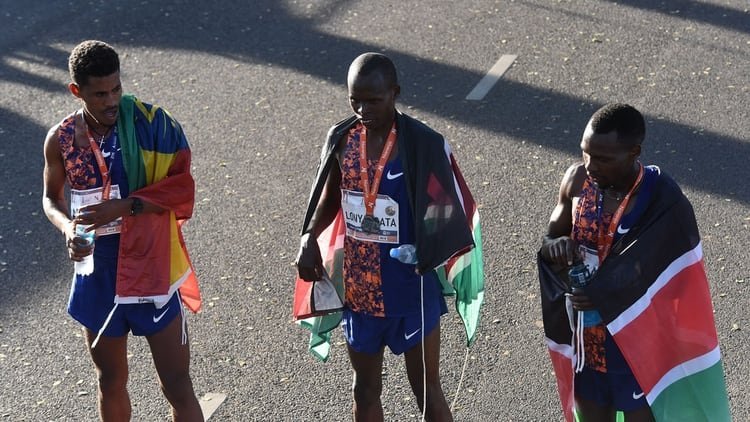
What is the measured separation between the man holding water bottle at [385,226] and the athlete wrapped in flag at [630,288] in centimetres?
51

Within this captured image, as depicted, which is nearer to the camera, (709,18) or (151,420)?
(151,420)

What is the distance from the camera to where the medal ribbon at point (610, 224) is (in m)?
4.26

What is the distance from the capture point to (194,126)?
31.2 feet

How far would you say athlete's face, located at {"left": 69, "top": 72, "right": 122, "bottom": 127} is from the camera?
4.55m

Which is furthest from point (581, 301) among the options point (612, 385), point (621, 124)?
point (621, 124)

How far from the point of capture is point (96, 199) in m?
4.71

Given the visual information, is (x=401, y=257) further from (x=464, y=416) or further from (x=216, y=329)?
(x=216, y=329)

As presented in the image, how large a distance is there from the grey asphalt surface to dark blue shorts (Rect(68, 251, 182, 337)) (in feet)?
3.82

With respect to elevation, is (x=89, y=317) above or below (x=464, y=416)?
above

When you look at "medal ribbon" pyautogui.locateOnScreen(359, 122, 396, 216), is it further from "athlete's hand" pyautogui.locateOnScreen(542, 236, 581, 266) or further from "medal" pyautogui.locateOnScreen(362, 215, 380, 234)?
"athlete's hand" pyautogui.locateOnScreen(542, 236, 581, 266)

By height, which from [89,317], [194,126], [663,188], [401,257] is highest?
[663,188]

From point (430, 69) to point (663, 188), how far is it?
6511 mm

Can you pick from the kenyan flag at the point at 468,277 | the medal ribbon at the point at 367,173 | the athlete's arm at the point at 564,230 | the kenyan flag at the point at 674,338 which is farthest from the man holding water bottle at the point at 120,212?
the kenyan flag at the point at 674,338

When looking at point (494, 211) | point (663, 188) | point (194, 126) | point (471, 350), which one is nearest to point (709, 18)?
point (494, 211)
